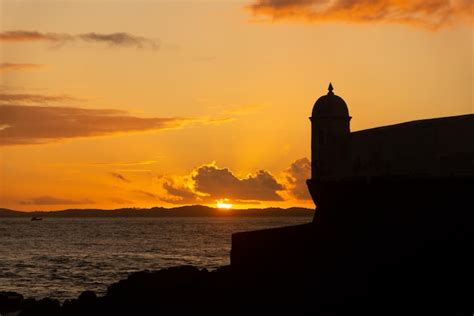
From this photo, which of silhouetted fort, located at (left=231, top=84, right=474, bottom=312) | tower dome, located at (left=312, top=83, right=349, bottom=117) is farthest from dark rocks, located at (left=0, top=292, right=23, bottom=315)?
tower dome, located at (left=312, top=83, right=349, bottom=117)

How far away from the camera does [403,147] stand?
28375mm

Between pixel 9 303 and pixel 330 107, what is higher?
pixel 330 107

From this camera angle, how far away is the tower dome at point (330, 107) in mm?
31719

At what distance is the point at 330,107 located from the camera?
1249 inches

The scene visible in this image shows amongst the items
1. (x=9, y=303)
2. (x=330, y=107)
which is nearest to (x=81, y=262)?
(x=9, y=303)

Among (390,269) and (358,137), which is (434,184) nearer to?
(390,269)

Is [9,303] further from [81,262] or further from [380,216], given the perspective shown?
[81,262]

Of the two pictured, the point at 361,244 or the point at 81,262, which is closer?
the point at 361,244

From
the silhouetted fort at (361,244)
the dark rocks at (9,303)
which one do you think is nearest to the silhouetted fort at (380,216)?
the silhouetted fort at (361,244)

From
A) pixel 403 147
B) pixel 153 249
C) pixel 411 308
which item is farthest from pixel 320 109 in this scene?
pixel 153 249

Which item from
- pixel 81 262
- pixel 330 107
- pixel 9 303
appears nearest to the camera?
pixel 330 107

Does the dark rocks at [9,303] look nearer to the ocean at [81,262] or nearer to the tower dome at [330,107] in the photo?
the ocean at [81,262]

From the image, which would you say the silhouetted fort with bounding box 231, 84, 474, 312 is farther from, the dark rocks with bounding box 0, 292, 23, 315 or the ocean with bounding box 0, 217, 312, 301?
the ocean with bounding box 0, 217, 312, 301

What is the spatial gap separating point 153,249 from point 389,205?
58.7 meters
